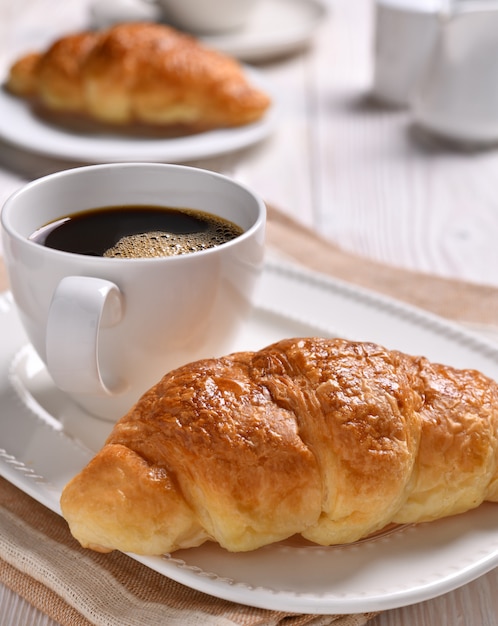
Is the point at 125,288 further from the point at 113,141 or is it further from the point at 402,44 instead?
the point at 402,44

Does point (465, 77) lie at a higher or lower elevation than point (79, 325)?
lower

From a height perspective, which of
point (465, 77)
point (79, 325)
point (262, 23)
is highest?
point (79, 325)

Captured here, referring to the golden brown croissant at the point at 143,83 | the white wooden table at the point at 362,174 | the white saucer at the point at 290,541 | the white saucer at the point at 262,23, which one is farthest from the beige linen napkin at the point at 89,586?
the white saucer at the point at 262,23

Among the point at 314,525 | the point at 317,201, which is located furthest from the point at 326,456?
the point at 317,201

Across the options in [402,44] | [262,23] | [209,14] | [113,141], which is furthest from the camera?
[262,23]

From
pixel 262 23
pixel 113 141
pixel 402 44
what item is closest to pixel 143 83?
pixel 113 141

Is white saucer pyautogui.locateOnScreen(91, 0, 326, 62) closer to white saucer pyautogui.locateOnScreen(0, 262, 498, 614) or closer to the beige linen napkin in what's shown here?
white saucer pyautogui.locateOnScreen(0, 262, 498, 614)

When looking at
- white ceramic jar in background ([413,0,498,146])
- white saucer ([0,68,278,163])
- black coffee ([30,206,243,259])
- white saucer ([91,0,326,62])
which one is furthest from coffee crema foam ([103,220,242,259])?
white saucer ([91,0,326,62])
